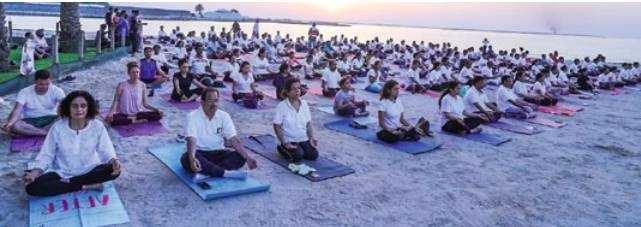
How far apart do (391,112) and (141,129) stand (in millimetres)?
3662

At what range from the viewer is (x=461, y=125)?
307 inches

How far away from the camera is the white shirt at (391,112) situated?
6855 mm

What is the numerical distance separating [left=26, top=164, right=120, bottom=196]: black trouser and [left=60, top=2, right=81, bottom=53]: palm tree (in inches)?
490

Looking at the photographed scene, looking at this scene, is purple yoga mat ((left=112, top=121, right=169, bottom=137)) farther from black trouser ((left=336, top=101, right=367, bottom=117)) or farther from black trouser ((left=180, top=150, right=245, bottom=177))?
black trouser ((left=336, top=101, right=367, bottom=117))

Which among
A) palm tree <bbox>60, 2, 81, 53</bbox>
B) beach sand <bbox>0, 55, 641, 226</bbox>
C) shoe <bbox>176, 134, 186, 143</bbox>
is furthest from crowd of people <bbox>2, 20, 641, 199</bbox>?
palm tree <bbox>60, 2, 81, 53</bbox>

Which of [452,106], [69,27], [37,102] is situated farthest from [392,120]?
[69,27]

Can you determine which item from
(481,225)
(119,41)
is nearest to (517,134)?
(481,225)

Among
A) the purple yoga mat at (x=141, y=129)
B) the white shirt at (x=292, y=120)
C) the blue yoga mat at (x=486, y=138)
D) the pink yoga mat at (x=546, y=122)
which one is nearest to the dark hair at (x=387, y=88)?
the white shirt at (x=292, y=120)

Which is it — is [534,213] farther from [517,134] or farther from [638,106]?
[638,106]

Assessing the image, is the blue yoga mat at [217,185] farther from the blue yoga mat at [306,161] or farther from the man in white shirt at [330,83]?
→ the man in white shirt at [330,83]

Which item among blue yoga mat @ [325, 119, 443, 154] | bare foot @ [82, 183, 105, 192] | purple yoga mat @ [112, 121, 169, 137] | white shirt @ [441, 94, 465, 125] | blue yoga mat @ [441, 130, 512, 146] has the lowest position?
purple yoga mat @ [112, 121, 169, 137]

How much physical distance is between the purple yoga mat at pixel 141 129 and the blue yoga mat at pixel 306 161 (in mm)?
1287

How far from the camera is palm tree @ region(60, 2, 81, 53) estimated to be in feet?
48.5

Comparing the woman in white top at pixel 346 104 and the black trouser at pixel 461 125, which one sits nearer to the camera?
the black trouser at pixel 461 125
